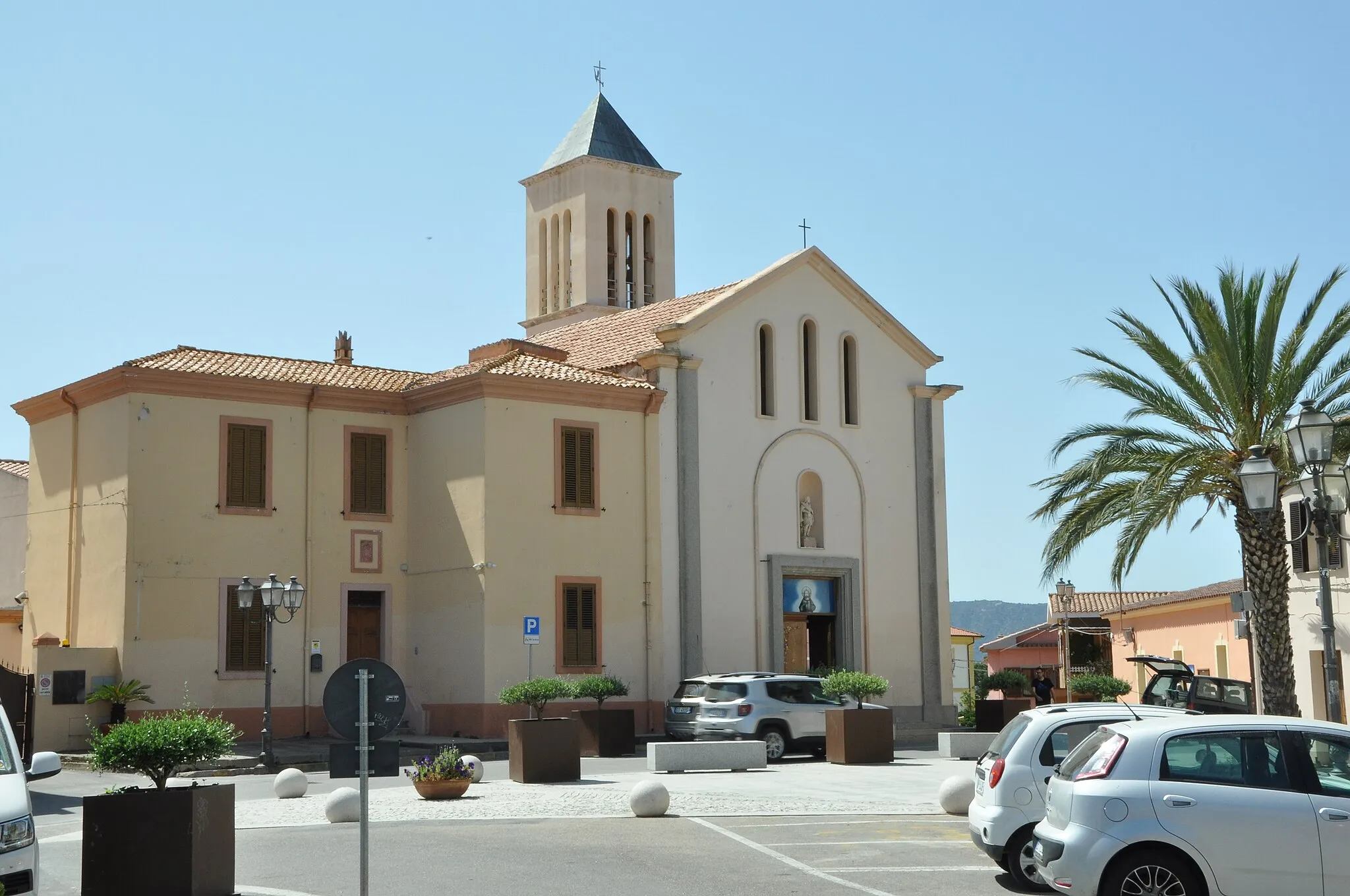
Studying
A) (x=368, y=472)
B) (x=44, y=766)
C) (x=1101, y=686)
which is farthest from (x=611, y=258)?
(x=44, y=766)

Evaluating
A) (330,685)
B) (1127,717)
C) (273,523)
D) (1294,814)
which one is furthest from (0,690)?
(1294,814)

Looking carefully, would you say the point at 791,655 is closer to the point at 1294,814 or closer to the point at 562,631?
the point at 562,631

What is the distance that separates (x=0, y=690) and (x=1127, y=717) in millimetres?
21180

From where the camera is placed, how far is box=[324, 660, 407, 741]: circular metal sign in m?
11.3

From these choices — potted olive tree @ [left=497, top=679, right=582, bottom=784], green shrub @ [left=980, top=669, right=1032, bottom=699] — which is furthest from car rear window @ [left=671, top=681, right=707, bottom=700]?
green shrub @ [left=980, top=669, right=1032, bottom=699]

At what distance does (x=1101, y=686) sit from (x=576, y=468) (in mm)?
12770

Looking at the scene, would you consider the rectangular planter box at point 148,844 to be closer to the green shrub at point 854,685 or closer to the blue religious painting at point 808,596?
the green shrub at point 854,685

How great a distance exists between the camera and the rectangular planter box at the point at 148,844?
1222cm

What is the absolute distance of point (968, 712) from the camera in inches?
1503

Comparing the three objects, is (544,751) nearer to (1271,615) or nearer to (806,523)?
(1271,615)

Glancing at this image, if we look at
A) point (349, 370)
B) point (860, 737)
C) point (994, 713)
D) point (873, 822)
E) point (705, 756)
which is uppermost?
point (349, 370)

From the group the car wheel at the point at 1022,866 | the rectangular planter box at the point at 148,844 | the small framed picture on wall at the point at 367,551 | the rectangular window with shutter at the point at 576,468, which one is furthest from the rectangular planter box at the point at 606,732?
the rectangular planter box at the point at 148,844

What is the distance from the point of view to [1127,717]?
525 inches

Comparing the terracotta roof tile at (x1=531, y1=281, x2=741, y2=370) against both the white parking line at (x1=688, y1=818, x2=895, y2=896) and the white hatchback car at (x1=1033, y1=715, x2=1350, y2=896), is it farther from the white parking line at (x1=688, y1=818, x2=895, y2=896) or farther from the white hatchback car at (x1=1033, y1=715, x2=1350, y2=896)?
the white hatchback car at (x1=1033, y1=715, x2=1350, y2=896)
